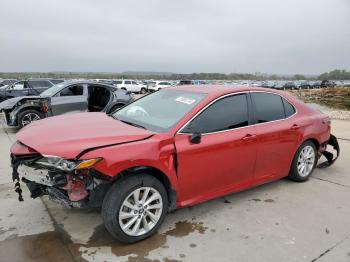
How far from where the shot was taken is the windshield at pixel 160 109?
3.85 metres

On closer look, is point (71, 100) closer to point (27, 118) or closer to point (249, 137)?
point (27, 118)

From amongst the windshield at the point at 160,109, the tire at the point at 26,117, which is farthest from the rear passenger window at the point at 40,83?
the windshield at the point at 160,109

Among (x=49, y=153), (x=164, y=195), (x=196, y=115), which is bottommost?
(x=164, y=195)

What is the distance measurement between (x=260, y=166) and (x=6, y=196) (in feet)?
11.3

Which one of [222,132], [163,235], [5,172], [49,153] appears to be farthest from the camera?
[5,172]

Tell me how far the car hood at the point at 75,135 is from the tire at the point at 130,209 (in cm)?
43

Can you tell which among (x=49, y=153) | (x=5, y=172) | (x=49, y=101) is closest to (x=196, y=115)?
(x=49, y=153)

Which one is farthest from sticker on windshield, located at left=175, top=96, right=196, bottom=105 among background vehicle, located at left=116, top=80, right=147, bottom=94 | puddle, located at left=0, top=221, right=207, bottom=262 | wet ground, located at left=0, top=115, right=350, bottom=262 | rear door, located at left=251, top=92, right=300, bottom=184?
background vehicle, located at left=116, top=80, right=147, bottom=94

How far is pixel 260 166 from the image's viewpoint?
176 inches

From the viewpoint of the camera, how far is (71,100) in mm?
10078

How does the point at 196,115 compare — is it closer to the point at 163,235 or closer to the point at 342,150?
the point at 163,235

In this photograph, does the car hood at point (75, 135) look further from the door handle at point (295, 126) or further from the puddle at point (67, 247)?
the door handle at point (295, 126)

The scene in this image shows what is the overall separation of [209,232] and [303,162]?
237 cm

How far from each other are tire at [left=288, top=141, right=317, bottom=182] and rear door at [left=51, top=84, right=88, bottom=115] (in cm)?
693
